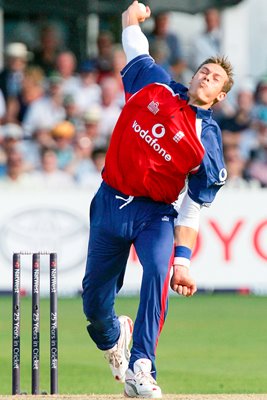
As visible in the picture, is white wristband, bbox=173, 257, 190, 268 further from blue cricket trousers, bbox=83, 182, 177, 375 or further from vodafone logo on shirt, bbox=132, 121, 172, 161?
vodafone logo on shirt, bbox=132, 121, 172, 161

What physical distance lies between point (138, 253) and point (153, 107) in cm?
85

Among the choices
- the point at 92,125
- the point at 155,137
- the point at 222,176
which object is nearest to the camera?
the point at 155,137

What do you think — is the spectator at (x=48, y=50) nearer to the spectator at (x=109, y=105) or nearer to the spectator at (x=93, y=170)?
the spectator at (x=109, y=105)

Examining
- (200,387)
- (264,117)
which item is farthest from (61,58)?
(200,387)

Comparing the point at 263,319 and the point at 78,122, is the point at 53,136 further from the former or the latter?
the point at 263,319

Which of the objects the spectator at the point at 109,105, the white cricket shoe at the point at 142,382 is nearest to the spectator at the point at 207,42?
the spectator at the point at 109,105

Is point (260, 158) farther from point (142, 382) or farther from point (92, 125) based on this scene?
point (142, 382)

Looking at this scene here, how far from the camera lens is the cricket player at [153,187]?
716 cm

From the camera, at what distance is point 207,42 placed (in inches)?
719

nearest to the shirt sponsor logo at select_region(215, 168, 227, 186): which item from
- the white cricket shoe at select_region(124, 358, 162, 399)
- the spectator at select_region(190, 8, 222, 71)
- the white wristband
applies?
the white wristband

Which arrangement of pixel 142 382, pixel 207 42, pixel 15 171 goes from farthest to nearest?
pixel 207 42 < pixel 15 171 < pixel 142 382

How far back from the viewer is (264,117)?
17.2m

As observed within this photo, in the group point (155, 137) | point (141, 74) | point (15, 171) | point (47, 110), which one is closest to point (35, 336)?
point (155, 137)

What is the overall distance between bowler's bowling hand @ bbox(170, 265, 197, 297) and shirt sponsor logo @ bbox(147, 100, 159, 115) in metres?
0.91
